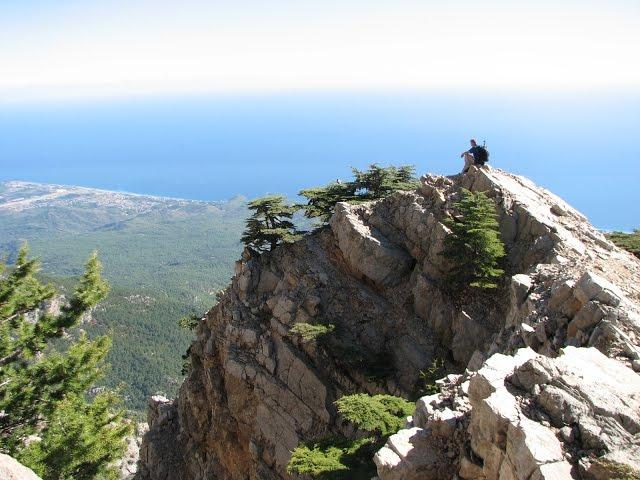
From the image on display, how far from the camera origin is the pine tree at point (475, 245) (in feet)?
61.2

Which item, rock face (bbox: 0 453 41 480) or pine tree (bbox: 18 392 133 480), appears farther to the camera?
pine tree (bbox: 18 392 133 480)

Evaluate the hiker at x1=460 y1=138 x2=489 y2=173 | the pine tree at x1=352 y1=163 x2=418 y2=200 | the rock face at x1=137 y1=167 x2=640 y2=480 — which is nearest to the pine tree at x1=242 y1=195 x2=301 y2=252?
the rock face at x1=137 y1=167 x2=640 y2=480

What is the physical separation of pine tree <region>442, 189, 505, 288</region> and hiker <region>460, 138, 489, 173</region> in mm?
3560

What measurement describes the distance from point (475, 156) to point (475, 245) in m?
5.84

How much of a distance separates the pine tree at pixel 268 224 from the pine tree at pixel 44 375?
7839mm

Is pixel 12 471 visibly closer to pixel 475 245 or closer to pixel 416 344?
pixel 416 344

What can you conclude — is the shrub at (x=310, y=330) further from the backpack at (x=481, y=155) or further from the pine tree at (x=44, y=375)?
the backpack at (x=481, y=155)

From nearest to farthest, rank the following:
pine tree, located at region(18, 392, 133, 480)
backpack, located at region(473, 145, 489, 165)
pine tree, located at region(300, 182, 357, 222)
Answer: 1. pine tree, located at region(18, 392, 133, 480)
2. backpack, located at region(473, 145, 489, 165)
3. pine tree, located at region(300, 182, 357, 222)

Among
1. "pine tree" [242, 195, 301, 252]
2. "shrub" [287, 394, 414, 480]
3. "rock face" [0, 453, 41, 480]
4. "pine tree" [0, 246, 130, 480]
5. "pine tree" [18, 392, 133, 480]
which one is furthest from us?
"pine tree" [242, 195, 301, 252]

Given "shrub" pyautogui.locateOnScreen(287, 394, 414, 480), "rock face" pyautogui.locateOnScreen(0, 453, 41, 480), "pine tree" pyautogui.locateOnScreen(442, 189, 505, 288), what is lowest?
"shrub" pyautogui.locateOnScreen(287, 394, 414, 480)

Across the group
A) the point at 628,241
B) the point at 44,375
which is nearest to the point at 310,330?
the point at 44,375

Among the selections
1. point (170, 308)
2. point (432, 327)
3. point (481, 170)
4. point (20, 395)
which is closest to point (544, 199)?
point (481, 170)

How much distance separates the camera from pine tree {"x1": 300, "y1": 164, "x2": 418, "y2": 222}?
2638 centimetres

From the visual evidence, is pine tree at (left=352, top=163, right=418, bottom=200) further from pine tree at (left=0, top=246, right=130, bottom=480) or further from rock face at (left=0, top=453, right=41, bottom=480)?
rock face at (left=0, top=453, right=41, bottom=480)
